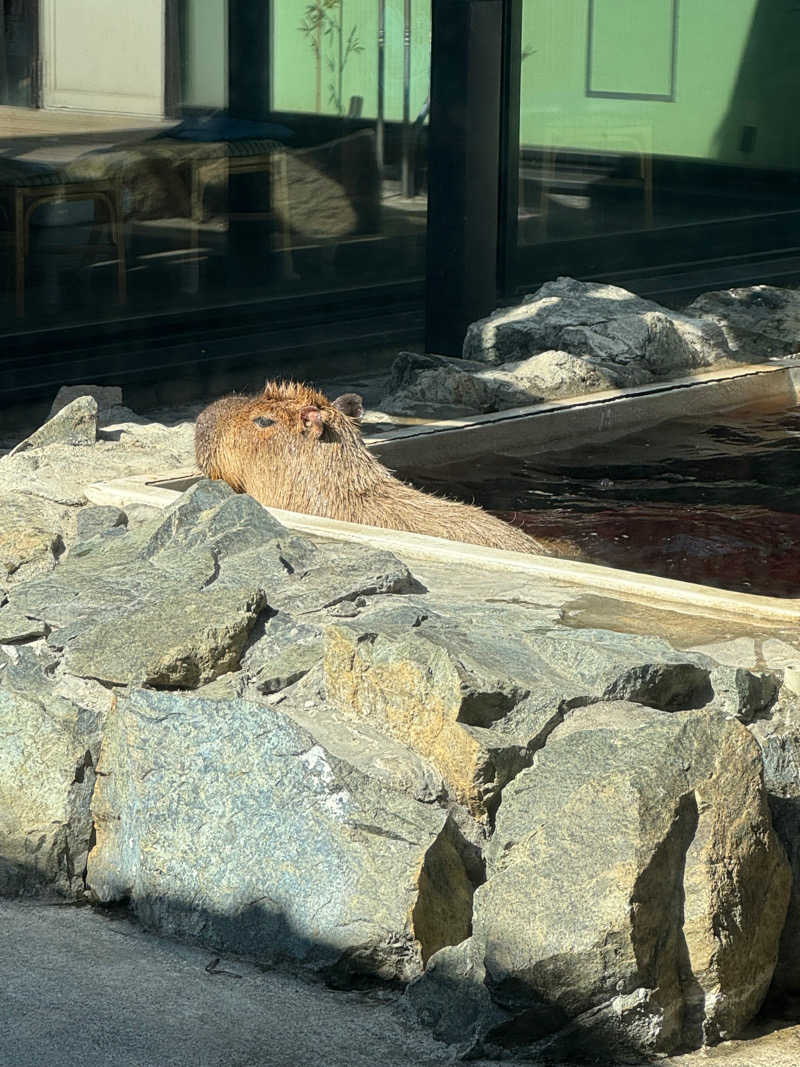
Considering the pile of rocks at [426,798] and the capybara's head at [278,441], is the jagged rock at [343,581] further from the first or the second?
the capybara's head at [278,441]

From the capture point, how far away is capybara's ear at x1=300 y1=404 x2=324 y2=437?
18.8 ft

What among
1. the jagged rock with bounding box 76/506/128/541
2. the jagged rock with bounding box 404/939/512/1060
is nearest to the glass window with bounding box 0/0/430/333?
the jagged rock with bounding box 76/506/128/541

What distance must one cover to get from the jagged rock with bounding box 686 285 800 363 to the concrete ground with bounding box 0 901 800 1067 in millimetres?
6875

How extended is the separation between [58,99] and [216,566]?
215 inches

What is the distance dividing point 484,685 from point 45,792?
3.69 ft

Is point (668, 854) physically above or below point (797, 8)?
below

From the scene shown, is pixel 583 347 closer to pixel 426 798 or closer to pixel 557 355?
pixel 557 355

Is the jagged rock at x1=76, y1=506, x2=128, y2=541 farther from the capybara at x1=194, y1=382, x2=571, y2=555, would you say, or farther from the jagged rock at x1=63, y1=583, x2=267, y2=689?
the jagged rock at x1=63, y1=583, x2=267, y2=689

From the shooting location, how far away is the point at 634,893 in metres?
3.10

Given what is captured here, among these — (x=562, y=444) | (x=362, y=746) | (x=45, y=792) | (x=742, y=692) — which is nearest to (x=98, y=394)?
(x=562, y=444)

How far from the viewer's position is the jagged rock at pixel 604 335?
9.14 m

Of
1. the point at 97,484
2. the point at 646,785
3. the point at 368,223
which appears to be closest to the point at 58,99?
the point at 368,223

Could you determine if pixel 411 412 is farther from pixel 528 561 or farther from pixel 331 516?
pixel 528 561

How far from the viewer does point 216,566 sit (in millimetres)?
4750
